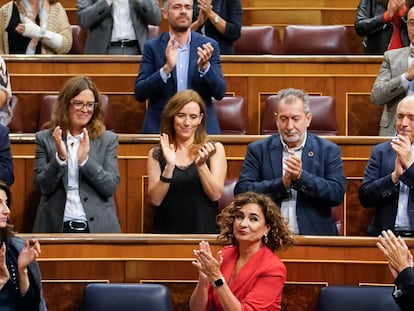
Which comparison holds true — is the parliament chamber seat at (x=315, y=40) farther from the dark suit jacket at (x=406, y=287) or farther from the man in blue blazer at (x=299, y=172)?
the dark suit jacket at (x=406, y=287)

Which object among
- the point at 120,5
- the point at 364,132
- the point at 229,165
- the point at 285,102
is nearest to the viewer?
the point at 285,102

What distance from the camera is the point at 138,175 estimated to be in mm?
2785

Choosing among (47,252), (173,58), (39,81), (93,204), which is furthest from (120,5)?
(47,252)

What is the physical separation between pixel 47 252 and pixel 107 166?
35 cm

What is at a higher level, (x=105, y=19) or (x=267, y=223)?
(x=105, y=19)

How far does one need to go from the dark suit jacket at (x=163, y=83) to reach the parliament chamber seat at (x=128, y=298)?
827mm

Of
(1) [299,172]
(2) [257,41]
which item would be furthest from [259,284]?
(2) [257,41]

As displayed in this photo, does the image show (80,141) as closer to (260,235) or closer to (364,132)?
(260,235)

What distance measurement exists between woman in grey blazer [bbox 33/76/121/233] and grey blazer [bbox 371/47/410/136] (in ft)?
2.59

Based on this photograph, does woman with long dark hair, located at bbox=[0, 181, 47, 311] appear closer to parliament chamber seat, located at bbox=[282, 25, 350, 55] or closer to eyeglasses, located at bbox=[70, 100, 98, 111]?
eyeglasses, located at bbox=[70, 100, 98, 111]

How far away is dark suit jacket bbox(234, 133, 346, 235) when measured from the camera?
247 cm

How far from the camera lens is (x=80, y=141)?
255 cm

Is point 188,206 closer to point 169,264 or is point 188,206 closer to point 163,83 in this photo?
point 169,264

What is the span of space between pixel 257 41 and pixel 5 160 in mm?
1416
